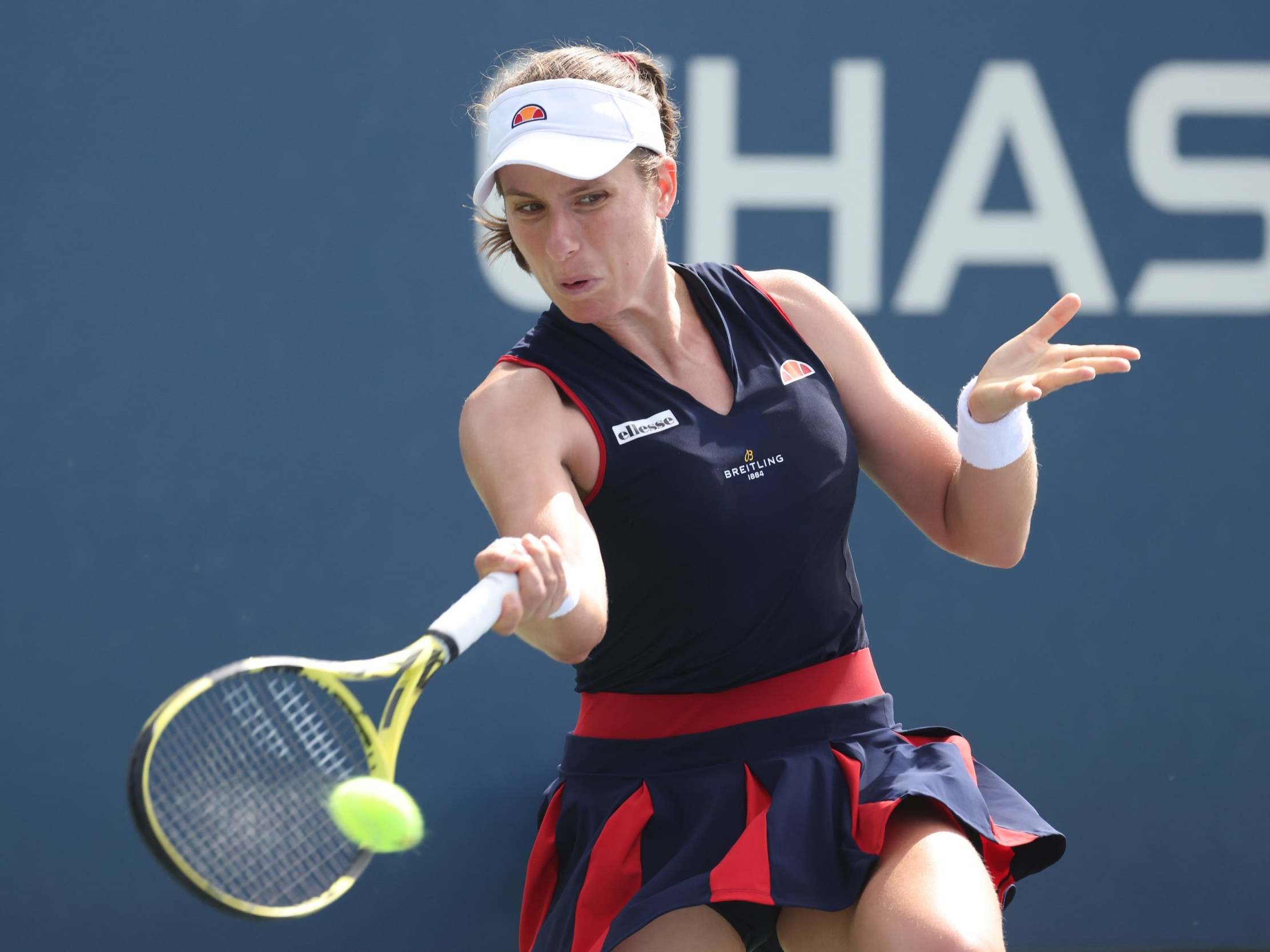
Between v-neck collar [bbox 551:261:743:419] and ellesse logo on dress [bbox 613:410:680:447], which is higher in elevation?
v-neck collar [bbox 551:261:743:419]

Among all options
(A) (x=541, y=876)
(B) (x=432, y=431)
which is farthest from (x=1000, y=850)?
(B) (x=432, y=431)

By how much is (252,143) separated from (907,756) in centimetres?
202

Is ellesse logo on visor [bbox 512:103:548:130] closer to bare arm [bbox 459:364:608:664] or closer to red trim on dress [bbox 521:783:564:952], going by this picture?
bare arm [bbox 459:364:608:664]

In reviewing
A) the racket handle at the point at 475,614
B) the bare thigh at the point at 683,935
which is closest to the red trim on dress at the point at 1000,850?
the bare thigh at the point at 683,935

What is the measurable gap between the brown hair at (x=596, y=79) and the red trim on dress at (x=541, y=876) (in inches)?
28.9

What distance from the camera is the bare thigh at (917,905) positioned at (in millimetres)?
1678

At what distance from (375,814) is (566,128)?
863mm

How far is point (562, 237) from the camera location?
1.87 metres

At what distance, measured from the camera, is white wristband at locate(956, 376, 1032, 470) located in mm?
1927

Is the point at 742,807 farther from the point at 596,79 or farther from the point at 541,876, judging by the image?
the point at 596,79

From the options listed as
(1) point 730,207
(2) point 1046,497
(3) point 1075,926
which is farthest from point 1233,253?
(3) point 1075,926

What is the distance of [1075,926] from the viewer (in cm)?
343

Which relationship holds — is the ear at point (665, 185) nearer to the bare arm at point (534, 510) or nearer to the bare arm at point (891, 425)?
the bare arm at point (891, 425)

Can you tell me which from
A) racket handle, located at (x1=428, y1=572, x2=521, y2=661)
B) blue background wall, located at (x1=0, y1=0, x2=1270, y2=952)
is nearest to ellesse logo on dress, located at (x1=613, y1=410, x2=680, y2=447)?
racket handle, located at (x1=428, y1=572, x2=521, y2=661)
